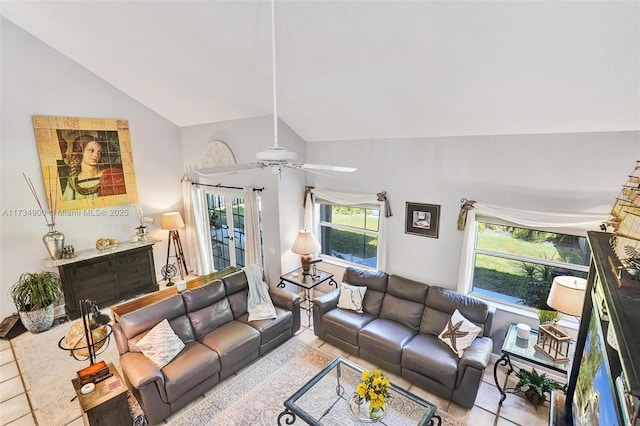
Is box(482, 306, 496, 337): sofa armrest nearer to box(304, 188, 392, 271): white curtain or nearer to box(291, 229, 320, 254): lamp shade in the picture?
box(304, 188, 392, 271): white curtain

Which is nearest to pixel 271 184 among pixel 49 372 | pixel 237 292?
pixel 237 292

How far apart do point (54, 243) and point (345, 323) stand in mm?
4717

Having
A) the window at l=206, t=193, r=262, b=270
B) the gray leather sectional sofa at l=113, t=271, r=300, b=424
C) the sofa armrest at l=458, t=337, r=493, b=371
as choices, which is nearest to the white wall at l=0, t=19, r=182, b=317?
the window at l=206, t=193, r=262, b=270

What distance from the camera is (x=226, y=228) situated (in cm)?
631

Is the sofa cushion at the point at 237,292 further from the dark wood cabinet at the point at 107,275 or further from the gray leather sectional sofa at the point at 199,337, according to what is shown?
the dark wood cabinet at the point at 107,275

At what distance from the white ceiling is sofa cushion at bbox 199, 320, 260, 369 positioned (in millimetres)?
3083

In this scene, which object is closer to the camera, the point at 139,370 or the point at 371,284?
the point at 139,370

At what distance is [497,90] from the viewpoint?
2.93 meters

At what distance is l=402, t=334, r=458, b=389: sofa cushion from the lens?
329cm

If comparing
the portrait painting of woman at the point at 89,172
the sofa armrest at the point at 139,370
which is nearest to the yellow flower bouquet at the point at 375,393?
the sofa armrest at the point at 139,370

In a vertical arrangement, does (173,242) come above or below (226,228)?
below

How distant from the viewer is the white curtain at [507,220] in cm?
317

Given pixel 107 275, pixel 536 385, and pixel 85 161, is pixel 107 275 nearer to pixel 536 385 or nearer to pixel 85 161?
pixel 85 161

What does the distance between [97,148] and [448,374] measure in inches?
252
